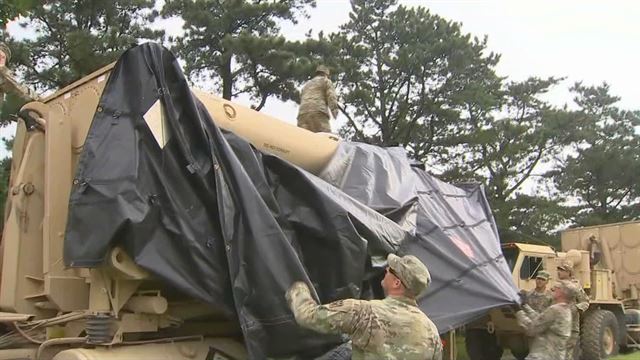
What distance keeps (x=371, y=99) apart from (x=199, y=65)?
736cm

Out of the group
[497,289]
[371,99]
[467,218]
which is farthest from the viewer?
[371,99]

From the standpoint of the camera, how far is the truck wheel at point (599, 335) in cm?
1257

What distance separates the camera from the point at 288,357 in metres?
3.93

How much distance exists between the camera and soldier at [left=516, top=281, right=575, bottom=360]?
23.3 feet

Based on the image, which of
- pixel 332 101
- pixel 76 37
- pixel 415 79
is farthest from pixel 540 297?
→ pixel 415 79

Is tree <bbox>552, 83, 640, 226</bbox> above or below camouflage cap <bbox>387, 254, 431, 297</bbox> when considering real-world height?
above

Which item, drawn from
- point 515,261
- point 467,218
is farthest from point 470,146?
point 467,218

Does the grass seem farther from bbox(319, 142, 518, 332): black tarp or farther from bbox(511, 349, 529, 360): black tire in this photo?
bbox(319, 142, 518, 332): black tarp

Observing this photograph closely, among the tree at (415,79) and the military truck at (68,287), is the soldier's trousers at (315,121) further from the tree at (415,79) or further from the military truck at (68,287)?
the tree at (415,79)

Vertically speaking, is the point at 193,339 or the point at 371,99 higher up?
the point at 371,99

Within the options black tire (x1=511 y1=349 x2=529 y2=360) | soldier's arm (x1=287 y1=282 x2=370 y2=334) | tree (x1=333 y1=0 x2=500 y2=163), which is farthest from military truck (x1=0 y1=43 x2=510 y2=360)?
tree (x1=333 y1=0 x2=500 y2=163)

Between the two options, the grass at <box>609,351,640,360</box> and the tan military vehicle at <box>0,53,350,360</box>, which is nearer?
the tan military vehicle at <box>0,53,350,360</box>

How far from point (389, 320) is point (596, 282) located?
37.3 ft

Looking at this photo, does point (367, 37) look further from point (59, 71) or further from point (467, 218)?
point (467, 218)
